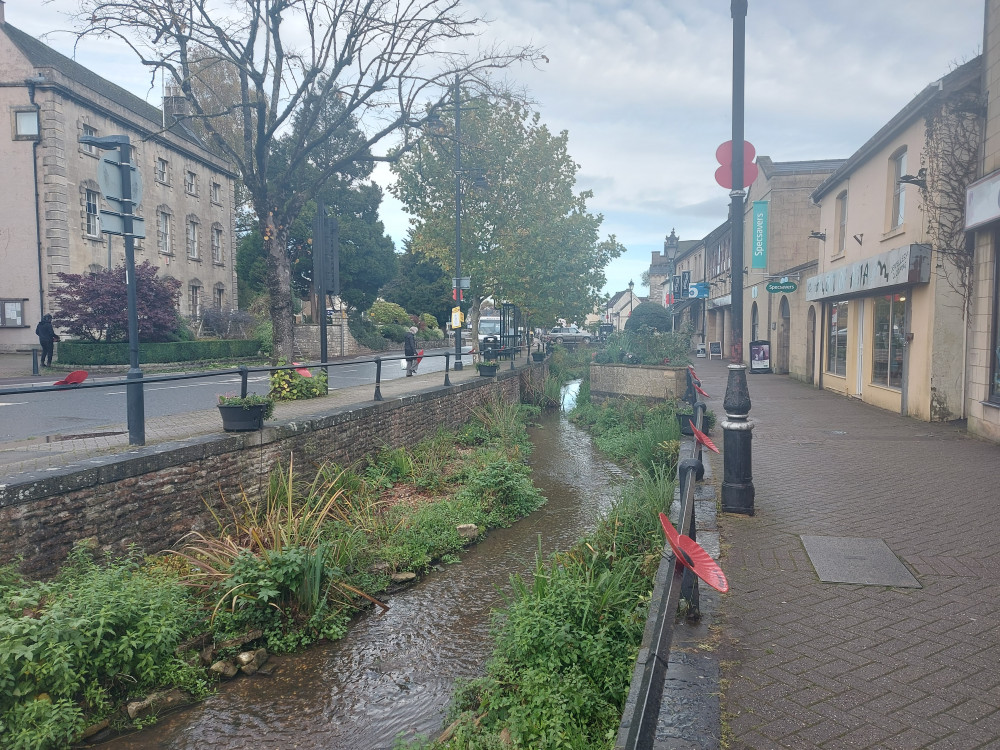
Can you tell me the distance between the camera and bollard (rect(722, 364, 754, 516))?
5910 millimetres

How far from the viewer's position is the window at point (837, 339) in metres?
16.4

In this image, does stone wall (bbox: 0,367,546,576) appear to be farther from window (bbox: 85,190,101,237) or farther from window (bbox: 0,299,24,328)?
window (bbox: 85,190,101,237)

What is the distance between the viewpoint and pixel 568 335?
55281 millimetres

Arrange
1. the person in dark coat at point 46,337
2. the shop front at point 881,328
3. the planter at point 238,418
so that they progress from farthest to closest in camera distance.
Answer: the person in dark coat at point 46,337 → the shop front at point 881,328 → the planter at point 238,418

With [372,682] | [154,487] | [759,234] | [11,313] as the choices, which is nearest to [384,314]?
[11,313]

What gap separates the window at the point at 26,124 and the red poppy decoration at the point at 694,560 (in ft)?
91.7

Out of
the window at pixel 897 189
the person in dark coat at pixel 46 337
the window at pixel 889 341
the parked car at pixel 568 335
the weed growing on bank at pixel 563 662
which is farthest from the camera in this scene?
the parked car at pixel 568 335

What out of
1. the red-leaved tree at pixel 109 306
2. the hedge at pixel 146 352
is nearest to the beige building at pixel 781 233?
the hedge at pixel 146 352

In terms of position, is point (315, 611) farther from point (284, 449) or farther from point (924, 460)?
point (924, 460)

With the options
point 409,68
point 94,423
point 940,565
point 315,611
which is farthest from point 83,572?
point 409,68

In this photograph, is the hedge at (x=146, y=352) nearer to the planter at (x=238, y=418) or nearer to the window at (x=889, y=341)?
the planter at (x=238, y=418)

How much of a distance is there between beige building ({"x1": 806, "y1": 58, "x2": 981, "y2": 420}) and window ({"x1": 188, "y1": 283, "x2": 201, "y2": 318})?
26840 mm

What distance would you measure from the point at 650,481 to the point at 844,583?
288 centimetres

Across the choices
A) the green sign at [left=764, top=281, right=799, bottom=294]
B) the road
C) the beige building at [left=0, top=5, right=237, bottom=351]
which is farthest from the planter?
the beige building at [left=0, top=5, right=237, bottom=351]
